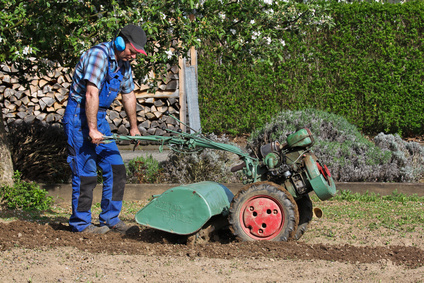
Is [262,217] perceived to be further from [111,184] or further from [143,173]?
[143,173]

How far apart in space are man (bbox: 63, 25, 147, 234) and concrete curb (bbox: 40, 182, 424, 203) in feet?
5.01

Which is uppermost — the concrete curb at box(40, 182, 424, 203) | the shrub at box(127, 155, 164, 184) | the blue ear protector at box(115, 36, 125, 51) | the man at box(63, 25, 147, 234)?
the blue ear protector at box(115, 36, 125, 51)

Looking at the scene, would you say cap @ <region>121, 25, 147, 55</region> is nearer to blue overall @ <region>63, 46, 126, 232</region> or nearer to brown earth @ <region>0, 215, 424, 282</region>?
blue overall @ <region>63, 46, 126, 232</region>

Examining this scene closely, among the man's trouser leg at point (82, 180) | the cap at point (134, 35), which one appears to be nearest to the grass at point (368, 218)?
the man's trouser leg at point (82, 180)

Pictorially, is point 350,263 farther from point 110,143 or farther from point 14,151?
point 14,151

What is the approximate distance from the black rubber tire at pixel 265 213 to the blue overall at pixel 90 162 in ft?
4.45

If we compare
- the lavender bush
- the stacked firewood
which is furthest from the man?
the stacked firewood

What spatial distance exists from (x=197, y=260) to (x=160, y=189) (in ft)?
9.08

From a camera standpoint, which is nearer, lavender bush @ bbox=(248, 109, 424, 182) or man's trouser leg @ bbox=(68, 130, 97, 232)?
man's trouser leg @ bbox=(68, 130, 97, 232)

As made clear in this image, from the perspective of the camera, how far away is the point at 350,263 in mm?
4016

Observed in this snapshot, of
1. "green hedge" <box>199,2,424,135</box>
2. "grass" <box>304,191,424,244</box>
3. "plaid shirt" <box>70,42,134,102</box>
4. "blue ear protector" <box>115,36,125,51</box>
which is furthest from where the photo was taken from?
Answer: "green hedge" <box>199,2,424,135</box>

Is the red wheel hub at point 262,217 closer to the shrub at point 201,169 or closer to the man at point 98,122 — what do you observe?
the man at point 98,122

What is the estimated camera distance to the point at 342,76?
392 inches

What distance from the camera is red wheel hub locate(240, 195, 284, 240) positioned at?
446 centimetres
